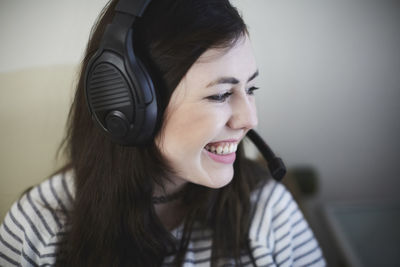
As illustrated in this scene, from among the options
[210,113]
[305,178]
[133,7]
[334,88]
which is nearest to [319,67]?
[334,88]

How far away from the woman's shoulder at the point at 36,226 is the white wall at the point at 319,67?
1.21 feet

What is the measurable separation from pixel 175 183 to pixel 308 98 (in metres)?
0.76

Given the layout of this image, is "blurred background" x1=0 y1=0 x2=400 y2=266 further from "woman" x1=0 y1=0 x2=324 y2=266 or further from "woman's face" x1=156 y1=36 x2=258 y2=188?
"woman's face" x1=156 y1=36 x2=258 y2=188

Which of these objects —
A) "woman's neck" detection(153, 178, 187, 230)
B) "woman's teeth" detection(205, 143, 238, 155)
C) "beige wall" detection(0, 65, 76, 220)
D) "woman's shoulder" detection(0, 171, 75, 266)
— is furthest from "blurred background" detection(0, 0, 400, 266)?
"woman's teeth" detection(205, 143, 238, 155)

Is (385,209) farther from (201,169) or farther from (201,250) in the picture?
(201,169)

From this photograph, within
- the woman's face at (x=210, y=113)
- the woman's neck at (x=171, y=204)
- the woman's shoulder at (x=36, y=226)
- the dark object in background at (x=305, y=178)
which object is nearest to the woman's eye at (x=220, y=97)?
the woman's face at (x=210, y=113)

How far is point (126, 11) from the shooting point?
51 cm

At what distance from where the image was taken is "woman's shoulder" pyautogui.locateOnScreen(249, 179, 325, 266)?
0.81m

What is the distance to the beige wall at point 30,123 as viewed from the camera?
2.92 ft

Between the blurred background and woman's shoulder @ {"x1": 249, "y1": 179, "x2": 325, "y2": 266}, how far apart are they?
1.25 ft

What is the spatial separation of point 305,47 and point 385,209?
2.53 ft

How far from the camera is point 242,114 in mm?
636

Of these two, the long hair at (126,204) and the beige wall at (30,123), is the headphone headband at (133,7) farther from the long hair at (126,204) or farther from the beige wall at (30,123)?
the beige wall at (30,123)

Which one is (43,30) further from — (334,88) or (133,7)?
(334,88)
